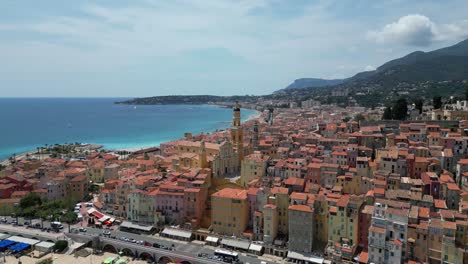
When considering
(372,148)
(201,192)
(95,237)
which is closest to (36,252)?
(95,237)

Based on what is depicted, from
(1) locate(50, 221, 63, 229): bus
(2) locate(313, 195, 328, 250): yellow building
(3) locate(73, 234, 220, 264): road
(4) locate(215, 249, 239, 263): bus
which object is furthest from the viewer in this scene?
(1) locate(50, 221, 63, 229): bus

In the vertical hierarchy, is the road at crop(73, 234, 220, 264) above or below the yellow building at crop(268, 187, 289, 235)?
below

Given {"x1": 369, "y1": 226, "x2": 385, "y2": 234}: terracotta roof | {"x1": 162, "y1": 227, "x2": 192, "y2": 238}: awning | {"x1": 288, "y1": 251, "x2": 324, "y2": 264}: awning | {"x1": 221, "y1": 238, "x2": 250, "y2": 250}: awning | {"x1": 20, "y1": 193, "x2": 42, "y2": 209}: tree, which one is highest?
{"x1": 369, "y1": 226, "x2": 385, "y2": 234}: terracotta roof

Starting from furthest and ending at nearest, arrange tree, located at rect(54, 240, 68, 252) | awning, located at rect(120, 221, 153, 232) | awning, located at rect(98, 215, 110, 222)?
awning, located at rect(98, 215, 110, 222) → awning, located at rect(120, 221, 153, 232) → tree, located at rect(54, 240, 68, 252)

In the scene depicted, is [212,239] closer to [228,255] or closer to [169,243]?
[228,255]

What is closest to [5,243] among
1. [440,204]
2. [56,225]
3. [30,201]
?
[56,225]

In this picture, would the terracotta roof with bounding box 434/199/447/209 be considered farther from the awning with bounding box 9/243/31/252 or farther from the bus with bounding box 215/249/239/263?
the awning with bounding box 9/243/31/252

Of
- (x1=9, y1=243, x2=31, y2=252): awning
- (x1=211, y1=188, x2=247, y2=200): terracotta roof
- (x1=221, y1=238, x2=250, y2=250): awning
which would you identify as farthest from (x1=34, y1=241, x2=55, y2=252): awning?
(x1=221, y1=238, x2=250, y2=250): awning

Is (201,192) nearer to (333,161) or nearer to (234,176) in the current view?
(234,176)
